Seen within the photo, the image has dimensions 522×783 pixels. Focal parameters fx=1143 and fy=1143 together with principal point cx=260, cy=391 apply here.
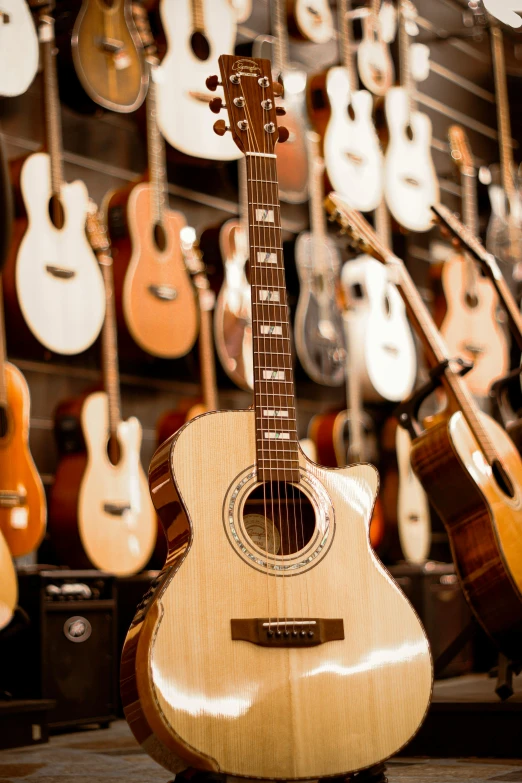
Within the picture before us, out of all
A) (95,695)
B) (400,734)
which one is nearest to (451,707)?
(400,734)

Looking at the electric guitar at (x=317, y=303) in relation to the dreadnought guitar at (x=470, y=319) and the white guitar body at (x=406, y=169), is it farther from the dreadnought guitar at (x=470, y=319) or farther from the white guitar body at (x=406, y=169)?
the dreadnought guitar at (x=470, y=319)

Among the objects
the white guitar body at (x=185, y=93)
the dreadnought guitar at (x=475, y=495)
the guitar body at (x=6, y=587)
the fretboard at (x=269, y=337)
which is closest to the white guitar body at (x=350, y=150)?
the white guitar body at (x=185, y=93)

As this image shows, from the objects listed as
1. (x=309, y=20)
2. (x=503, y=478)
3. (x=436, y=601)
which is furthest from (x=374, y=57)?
(x=503, y=478)

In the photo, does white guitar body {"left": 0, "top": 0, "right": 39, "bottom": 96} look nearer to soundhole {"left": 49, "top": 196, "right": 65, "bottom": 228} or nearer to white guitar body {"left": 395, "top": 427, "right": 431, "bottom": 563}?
soundhole {"left": 49, "top": 196, "right": 65, "bottom": 228}

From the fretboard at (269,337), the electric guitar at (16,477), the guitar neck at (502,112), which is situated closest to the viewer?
the fretboard at (269,337)

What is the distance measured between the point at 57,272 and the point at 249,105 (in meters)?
1.51

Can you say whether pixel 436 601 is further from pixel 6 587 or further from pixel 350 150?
pixel 6 587

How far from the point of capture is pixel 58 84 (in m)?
4.12

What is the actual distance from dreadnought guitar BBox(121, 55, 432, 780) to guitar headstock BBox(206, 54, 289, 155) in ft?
1.16

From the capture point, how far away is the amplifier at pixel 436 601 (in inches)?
179

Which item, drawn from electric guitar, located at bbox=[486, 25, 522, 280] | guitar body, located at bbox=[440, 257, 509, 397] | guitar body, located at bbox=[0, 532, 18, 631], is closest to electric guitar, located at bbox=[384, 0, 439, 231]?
guitar body, located at bbox=[440, 257, 509, 397]

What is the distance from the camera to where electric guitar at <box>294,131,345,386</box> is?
15.3 ft

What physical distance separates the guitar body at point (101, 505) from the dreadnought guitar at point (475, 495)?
1182mm

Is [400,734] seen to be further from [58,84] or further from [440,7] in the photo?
[440,7]
